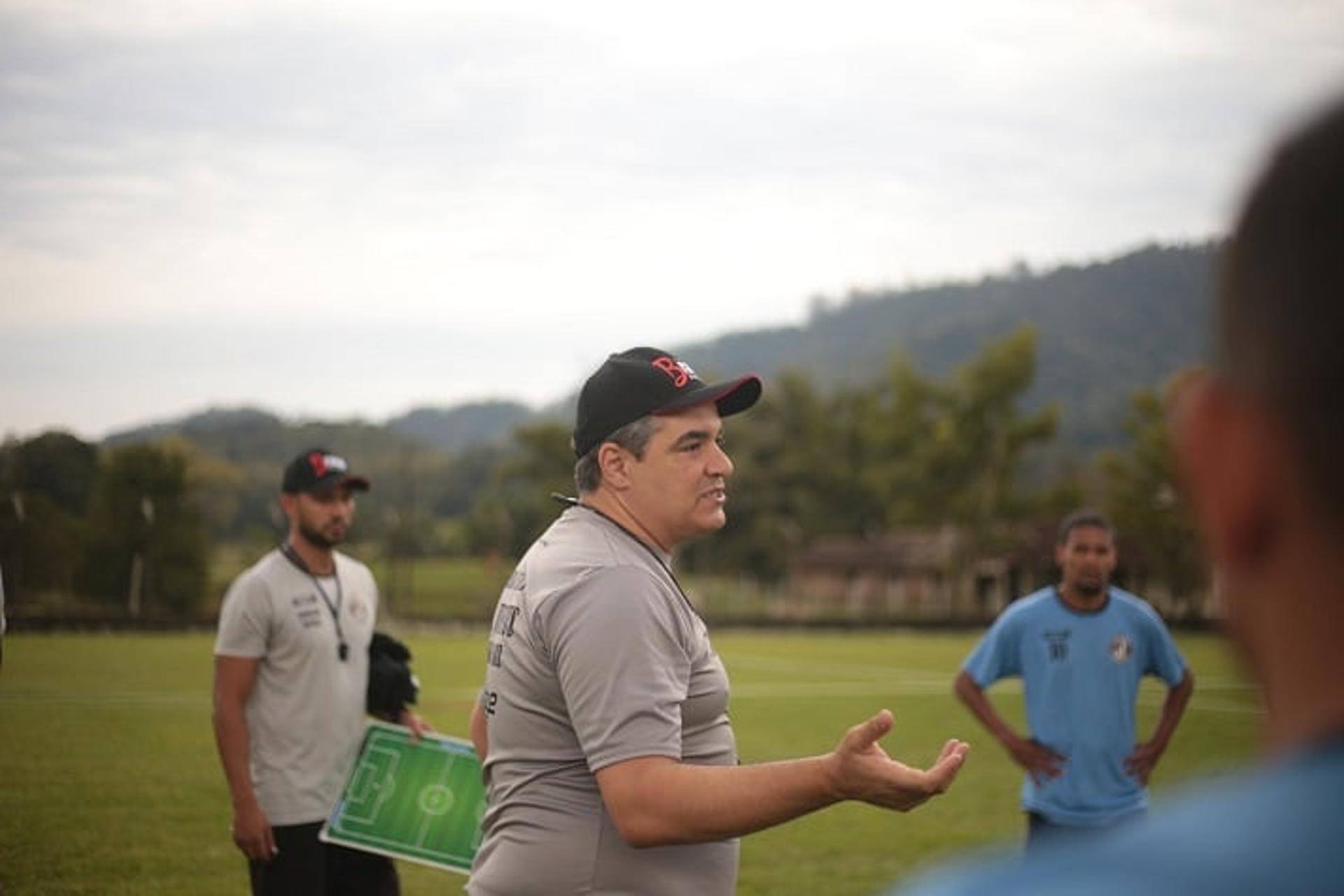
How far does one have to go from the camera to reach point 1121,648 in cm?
891

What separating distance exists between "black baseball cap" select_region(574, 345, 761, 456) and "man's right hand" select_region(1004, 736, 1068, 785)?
16.5 ft

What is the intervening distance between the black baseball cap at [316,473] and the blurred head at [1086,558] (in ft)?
12.0

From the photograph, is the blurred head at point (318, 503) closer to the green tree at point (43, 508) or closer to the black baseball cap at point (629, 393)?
the black baseball cap at point (629, 393)

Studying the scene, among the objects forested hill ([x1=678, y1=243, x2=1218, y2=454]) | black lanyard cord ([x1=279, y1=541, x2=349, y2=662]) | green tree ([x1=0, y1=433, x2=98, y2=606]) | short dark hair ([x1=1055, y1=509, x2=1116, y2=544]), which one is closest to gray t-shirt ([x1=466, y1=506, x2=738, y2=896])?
black lanyard cord ([x1=279, y1=541, x2=349, y2=662])

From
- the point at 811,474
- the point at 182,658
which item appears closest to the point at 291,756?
the point at 182,658

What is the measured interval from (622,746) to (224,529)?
4803cm

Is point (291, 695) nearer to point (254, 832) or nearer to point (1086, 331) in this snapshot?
point (254, 832)

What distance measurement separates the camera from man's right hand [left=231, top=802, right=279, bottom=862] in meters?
7.21

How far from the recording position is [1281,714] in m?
1.09

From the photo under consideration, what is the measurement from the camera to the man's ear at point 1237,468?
1046 mm

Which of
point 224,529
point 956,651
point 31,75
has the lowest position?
point 956,651

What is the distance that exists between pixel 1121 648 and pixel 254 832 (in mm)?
4307

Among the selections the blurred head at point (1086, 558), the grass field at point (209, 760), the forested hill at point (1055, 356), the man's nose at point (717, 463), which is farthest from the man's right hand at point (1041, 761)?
the man's nose at point (717, 463)

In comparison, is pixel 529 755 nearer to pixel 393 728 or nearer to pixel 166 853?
pixel 393 728
